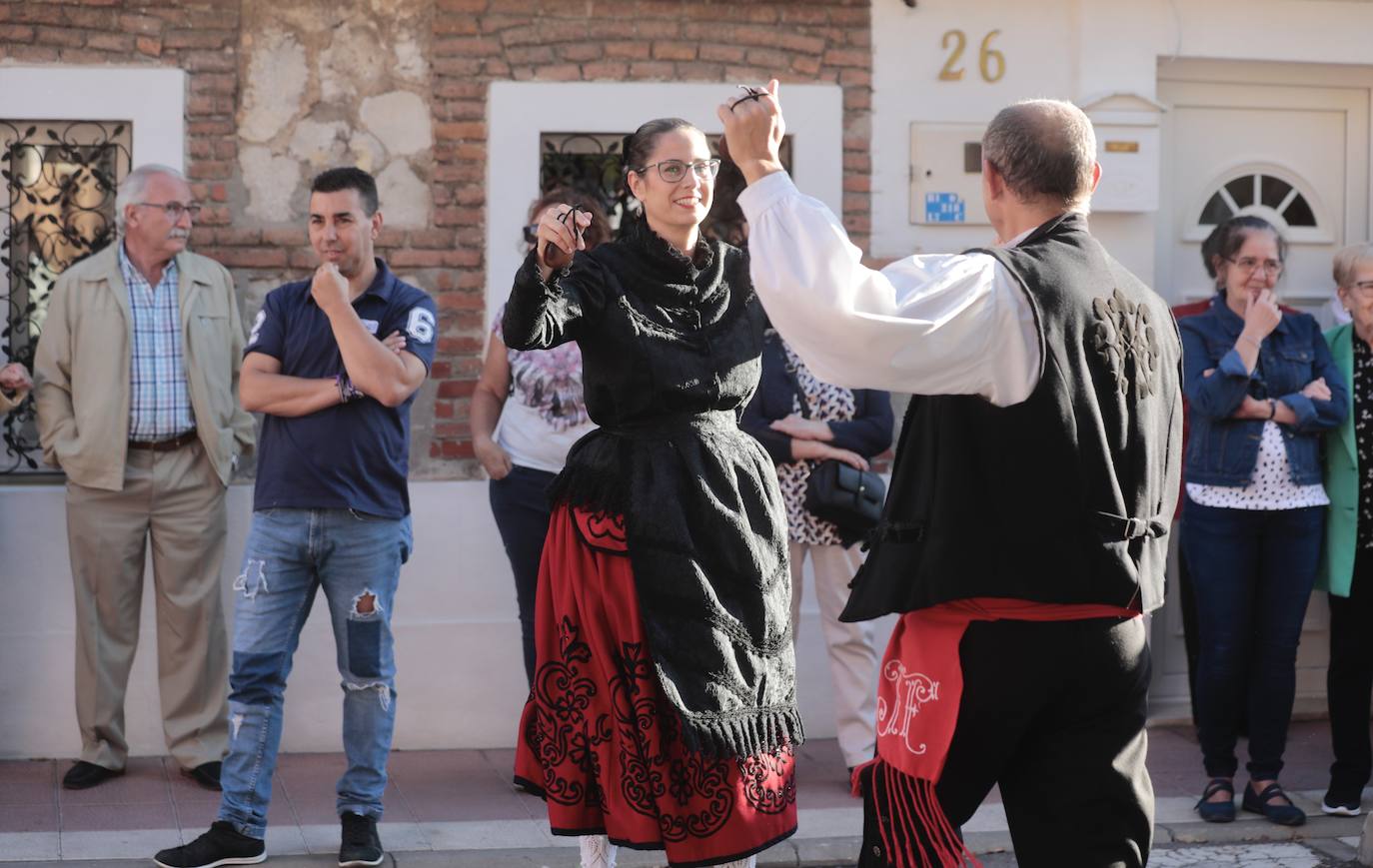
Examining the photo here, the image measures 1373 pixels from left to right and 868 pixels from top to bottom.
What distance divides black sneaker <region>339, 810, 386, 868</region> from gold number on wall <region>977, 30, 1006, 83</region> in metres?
4.15

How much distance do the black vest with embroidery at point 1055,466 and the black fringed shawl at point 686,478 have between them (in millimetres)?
985

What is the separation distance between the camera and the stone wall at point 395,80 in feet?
22.5

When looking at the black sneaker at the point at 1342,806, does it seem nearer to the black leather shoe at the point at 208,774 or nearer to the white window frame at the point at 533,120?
the white window frame at the point at 533,120

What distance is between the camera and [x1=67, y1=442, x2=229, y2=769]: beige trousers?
6.45 m

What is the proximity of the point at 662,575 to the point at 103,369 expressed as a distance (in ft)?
10.3

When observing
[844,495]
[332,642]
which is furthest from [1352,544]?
[332,642]

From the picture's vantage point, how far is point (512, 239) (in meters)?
7.04

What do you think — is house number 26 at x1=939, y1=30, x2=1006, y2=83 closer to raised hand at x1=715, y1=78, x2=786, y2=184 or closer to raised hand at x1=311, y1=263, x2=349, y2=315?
raised hand at x1=311, y1=263, x2=349, y2=315

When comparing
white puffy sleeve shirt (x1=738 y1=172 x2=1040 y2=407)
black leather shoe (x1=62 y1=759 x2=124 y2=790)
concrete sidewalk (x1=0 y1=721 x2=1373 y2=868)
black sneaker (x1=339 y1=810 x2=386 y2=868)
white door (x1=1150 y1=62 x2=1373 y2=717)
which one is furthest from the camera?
white door (x1=1150 y1=62 x2=1373 y2=717)

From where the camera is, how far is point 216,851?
518 cm

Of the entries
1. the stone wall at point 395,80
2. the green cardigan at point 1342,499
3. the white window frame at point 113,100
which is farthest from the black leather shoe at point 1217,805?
the white window frame at point 113,100

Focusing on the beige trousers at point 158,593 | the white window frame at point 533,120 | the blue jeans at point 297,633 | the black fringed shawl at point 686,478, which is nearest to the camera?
the black fringed shawl at point 686,478

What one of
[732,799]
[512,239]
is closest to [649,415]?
[732,799]

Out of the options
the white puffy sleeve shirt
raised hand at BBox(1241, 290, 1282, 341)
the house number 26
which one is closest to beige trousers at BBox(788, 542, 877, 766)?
raised hand at BBox(1241, 290, 1282, 341)
